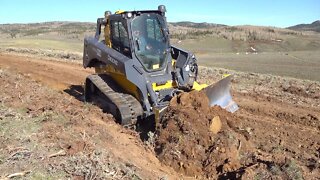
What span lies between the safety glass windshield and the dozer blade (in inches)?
47.6

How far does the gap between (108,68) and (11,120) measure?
339 centimetres

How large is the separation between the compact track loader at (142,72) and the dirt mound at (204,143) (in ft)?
1.71

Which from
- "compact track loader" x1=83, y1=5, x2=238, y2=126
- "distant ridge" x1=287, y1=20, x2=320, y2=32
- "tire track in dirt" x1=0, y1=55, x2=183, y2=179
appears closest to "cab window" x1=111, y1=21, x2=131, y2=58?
"compact track loader" x1=83, y1=5, x2=238, y2=126

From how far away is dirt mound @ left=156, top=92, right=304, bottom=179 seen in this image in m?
7.07

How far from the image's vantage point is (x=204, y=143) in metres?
7.65

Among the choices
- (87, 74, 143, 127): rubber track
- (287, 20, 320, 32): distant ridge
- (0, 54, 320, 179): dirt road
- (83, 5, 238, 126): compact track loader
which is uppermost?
(287, 20, 320, 32): distant ridge

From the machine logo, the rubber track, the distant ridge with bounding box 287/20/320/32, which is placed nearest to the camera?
the rubber track

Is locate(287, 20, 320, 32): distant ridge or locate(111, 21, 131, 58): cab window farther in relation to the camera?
locate(287, 20, 320, 32): distant ridge

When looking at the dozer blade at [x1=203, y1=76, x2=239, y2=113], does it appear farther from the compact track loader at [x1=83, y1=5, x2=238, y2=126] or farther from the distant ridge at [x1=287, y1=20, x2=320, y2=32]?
the distant ridge at [x1=287, y1=20, x2=320, y2=32]

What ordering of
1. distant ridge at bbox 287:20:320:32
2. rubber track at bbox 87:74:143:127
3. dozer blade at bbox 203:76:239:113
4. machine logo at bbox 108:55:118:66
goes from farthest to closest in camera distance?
distant ridge at bbox 287:20:320:32 < machine logo at bbox 108:55:118:66 < dozer blade at bbox 203:76:239:113 < rubber track at bbox 87:74:143:127

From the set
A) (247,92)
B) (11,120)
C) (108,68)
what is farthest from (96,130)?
(247,92)

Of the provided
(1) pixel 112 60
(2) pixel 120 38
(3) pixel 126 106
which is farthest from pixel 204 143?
(2) pixel 120 38

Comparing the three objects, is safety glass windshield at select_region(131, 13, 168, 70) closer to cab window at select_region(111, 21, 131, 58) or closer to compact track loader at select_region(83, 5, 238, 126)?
compact track loader at select_region(83, 5, 238, 126)

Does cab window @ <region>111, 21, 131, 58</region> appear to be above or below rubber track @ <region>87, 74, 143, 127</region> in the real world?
above
